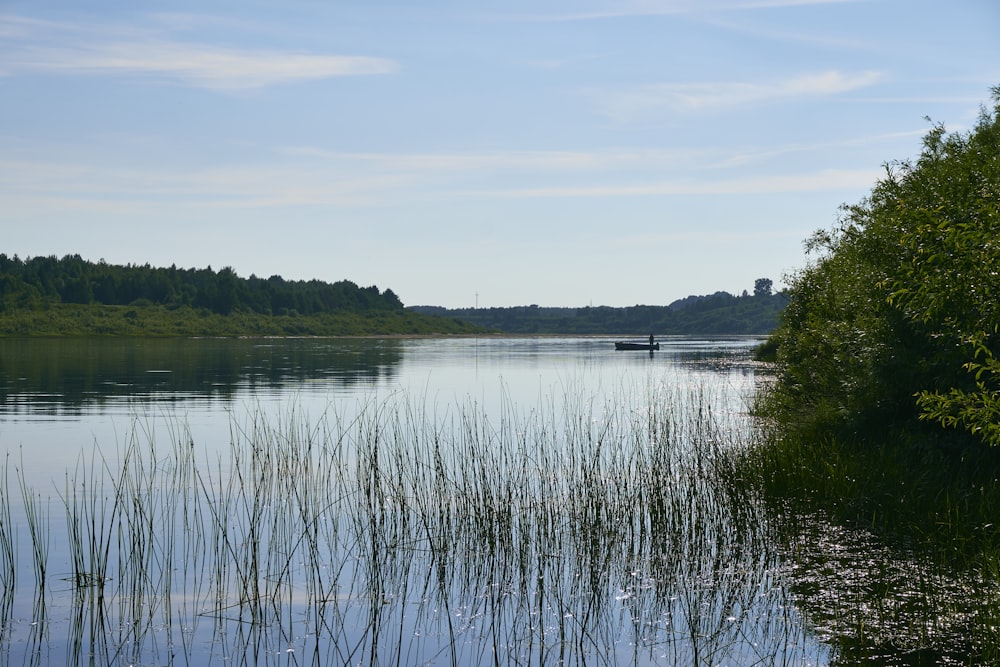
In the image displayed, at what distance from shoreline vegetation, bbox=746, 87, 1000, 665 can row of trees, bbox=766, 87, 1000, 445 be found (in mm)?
36

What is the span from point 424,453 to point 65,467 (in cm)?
750

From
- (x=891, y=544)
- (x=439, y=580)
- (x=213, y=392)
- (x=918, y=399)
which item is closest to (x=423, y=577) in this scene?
(x=439, y=580)

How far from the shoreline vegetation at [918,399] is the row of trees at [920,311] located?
4 centimetres

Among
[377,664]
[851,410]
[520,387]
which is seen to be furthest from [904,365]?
[520,387]

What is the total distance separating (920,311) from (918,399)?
1.42m

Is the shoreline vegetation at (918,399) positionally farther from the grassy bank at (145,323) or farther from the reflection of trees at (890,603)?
the grassy bank at (145,323)

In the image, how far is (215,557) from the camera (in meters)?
12.1

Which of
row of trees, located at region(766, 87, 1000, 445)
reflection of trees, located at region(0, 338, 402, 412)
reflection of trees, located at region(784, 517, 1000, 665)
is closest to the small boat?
reflection of trees, located at region(0, 338, 402, 412)

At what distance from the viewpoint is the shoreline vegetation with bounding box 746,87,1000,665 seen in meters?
10.1

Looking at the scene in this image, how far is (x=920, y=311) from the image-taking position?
1469 centimetres

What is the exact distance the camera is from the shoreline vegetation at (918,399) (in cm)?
1012

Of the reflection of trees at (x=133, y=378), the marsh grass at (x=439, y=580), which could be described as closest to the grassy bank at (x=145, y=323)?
the reflection of trees at (x=133, y=378)

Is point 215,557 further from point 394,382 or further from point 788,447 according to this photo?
point 394,382

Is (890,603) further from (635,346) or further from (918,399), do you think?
(635,346)
